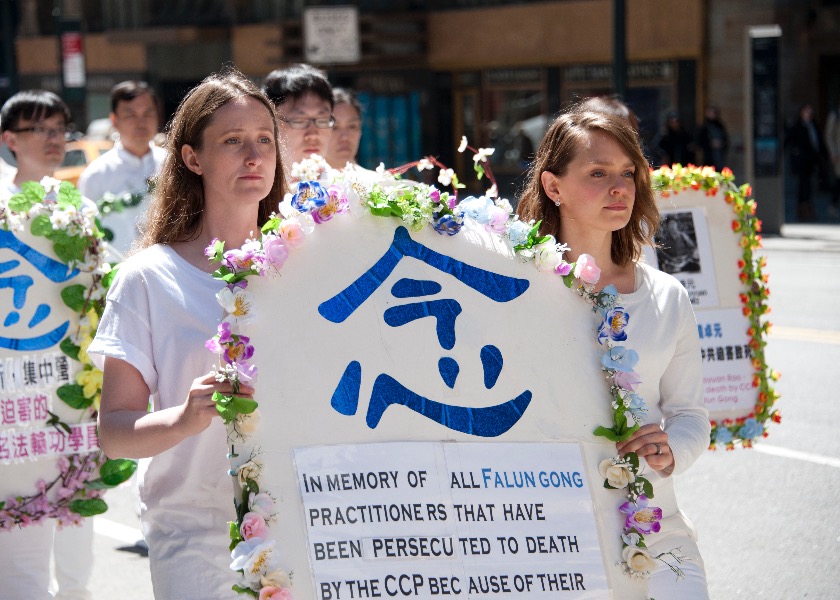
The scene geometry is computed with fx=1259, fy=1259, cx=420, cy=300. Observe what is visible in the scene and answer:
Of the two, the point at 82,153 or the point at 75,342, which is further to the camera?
the point at 82,153

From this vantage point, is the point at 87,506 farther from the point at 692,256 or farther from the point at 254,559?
the point at 692,256

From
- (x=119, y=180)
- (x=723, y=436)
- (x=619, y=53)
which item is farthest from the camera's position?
(x=619, y=53)

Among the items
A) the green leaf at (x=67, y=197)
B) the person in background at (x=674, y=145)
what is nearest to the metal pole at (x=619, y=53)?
the person in background at (x=674, y=145)

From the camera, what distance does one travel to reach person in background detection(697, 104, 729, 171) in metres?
21.5

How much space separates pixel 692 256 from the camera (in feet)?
18.8

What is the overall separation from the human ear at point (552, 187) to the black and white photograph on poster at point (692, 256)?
7.22 feet

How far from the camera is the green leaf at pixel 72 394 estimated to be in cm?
447

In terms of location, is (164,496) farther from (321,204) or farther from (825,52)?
(825,52)

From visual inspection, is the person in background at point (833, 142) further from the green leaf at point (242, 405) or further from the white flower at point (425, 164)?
the green leaf at point (242, 405)

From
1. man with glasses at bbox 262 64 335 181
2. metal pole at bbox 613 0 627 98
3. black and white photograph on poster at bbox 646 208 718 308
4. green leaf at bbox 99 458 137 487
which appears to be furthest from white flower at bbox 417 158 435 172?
metal pole at bbox 613 0 627 98

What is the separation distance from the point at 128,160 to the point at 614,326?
556 centimetres

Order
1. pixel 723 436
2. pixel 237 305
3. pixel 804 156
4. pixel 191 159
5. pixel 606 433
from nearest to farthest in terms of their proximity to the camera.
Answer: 1. pixel 237 305
2. pixel 606 433
3. pixel 191 159
4. pixel 723 436
5. pixel 804 156

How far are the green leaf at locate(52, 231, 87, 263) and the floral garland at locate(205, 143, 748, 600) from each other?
1.90m

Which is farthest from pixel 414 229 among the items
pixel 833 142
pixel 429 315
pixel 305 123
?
pixel 833 142
